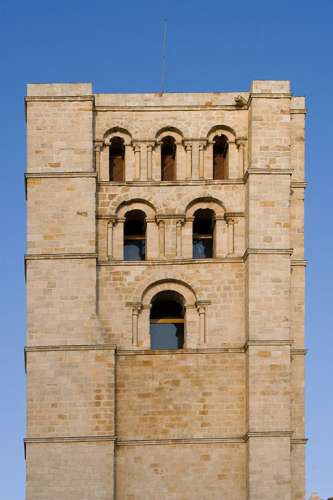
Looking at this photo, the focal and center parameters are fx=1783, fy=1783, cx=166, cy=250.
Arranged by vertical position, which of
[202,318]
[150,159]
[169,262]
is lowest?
[202,318]

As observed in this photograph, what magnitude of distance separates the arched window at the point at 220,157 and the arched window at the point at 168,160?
1.02 metres

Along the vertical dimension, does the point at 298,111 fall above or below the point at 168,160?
above

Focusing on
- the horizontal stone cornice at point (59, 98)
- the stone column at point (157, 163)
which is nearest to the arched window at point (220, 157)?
the stone column at point (157, 163)

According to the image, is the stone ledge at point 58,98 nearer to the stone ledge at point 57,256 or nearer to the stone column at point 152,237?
the stone column at point 152,237

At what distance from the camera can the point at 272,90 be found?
4334 cm

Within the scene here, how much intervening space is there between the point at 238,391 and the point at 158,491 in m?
3.00

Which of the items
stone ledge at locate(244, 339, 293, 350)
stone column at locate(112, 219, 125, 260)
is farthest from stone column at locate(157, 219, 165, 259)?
stone ledge at locate(244, 339, 293, 350)

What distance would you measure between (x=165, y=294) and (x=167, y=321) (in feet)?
2.46

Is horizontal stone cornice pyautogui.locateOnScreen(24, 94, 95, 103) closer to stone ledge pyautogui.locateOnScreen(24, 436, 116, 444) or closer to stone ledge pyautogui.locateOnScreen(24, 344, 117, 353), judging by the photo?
stone ledge pyautogui.locateOnScreen(24, 344, 117, 353)

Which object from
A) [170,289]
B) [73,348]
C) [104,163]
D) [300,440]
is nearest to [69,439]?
[73,348]

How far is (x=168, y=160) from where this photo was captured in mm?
44375

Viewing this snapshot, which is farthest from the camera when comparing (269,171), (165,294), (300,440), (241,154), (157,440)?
(241,154)

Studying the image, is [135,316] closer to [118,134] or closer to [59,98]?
[118,134]

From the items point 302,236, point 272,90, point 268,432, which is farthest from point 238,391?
point 272,90
